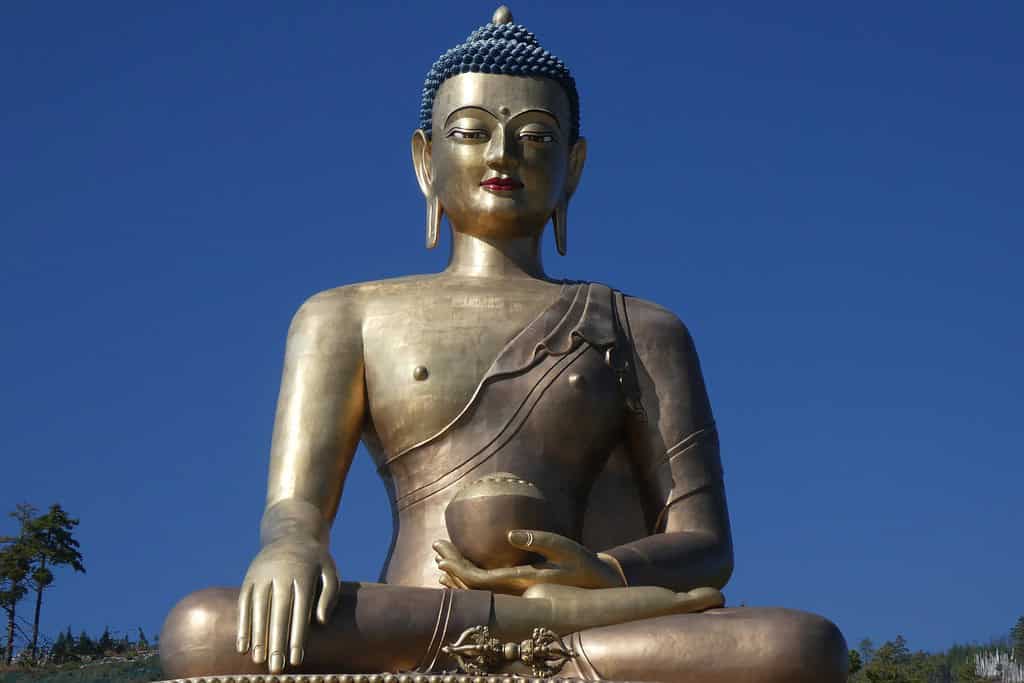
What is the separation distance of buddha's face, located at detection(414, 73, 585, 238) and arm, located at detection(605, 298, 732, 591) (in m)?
0.83

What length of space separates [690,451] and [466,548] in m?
1.48

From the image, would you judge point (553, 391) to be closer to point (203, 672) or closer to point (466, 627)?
point (466, 627)

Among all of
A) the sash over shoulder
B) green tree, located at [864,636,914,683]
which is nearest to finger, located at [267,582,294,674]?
the sash over shoulder

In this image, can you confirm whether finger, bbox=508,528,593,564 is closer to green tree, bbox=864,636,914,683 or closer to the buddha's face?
the buddha's face

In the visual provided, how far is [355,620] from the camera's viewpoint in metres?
8.67

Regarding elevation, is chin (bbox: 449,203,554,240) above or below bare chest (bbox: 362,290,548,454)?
above

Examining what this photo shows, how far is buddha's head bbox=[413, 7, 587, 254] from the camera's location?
10.8 meters

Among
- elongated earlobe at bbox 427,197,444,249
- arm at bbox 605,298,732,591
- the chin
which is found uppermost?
elongated earlobe at bbox 427,197,444,249

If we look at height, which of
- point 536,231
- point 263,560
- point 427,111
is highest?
point 427,111

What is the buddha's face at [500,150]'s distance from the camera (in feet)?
35.3

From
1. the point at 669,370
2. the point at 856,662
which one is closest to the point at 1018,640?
the point at 856,662

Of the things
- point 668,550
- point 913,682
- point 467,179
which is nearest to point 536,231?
point 467,179

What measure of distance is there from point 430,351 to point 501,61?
1.73 m

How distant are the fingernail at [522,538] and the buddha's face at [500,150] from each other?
221 cm
